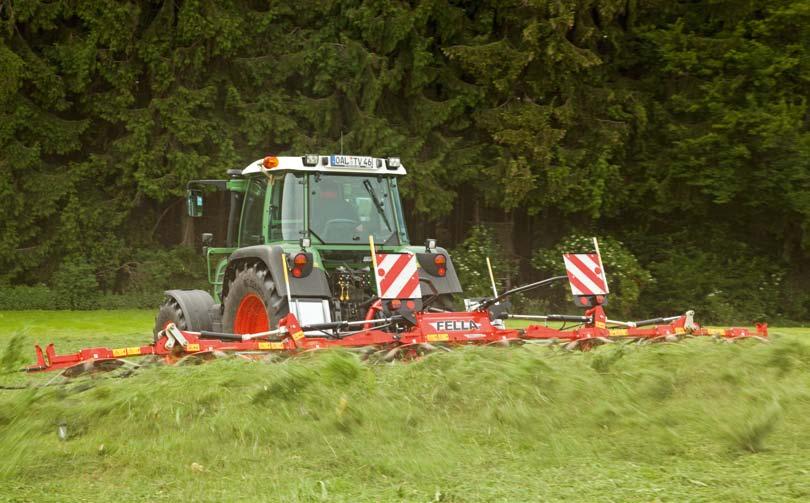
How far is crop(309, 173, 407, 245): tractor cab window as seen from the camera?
934 cm

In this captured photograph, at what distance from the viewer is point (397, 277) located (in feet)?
26.7

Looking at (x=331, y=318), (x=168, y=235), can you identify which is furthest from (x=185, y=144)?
(x=331, y=318)

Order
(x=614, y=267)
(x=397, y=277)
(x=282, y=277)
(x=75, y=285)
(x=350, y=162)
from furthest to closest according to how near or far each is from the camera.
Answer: (x=614, y=267)
(x=75, y=285)
(x=350, y=162)
(x=282, y=277)
(x=397, y=277)

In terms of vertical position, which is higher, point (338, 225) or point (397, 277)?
point (338, 225)

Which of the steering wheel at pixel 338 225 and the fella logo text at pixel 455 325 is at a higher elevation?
the steering wheel at pixel 338 225

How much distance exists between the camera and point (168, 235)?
22.2 m

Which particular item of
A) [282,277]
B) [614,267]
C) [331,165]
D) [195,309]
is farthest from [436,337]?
[614,267]

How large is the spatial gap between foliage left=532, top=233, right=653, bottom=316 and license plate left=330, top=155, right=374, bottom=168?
450 inches

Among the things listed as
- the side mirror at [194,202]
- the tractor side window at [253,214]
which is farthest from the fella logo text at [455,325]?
the side mirror at [194,202]

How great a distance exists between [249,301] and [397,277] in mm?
1608

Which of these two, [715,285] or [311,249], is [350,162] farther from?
[715,285]

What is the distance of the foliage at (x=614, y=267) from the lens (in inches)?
801

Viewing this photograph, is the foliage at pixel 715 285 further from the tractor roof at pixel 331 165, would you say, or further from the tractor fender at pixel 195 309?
the tractor fender at pixel 195 309

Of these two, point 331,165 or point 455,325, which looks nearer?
point 455,325
